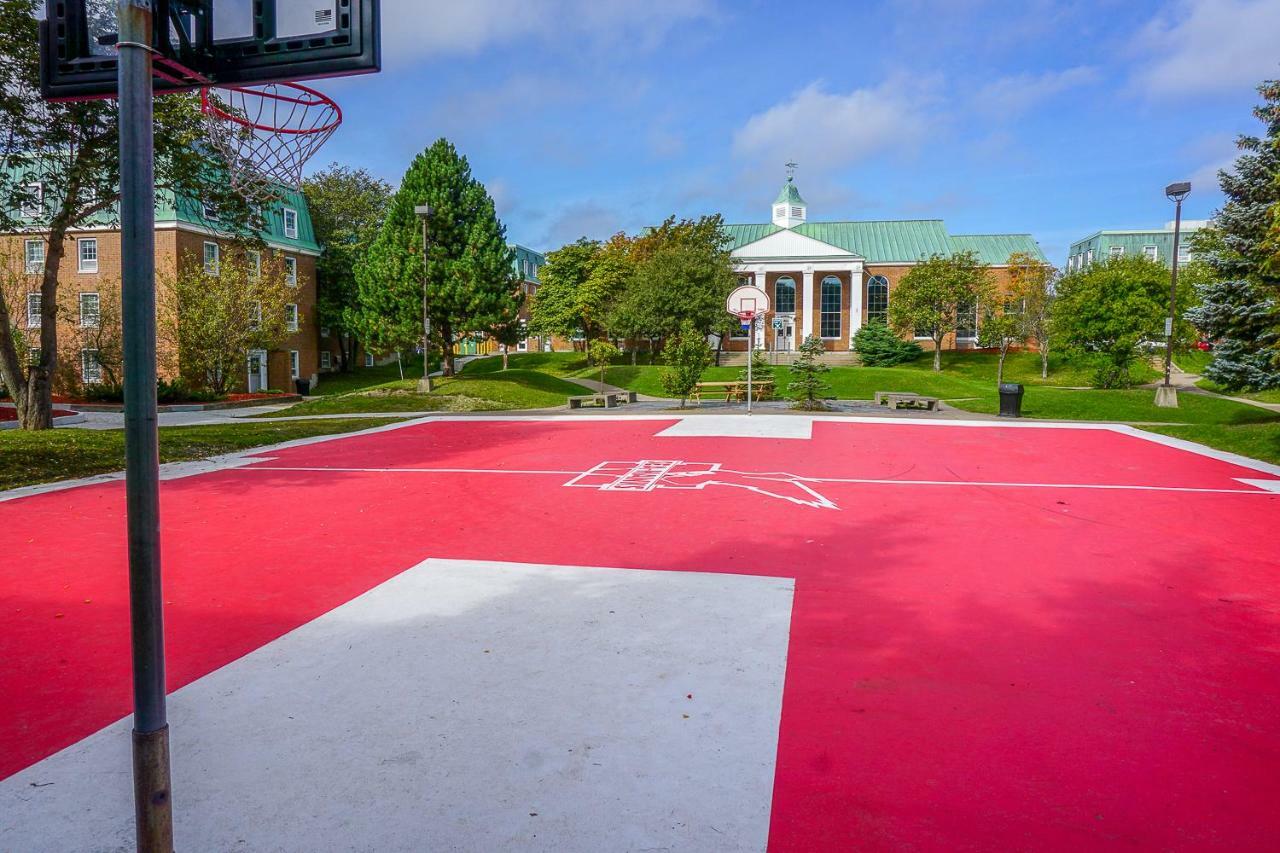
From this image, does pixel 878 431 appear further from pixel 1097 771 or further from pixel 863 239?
pixel 863 239

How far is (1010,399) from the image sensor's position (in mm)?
24484

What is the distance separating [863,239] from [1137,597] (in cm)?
6678

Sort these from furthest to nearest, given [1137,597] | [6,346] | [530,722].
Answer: [6,346] < [1137,597] < [530,722]

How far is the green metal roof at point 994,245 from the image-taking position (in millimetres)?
66500

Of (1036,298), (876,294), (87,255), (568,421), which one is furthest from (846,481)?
(876,294)

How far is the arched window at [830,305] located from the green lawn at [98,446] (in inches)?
1922

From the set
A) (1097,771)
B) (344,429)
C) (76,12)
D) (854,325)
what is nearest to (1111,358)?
(854,325)

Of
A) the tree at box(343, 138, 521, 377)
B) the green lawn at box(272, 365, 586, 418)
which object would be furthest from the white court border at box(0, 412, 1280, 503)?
the tree at box(343, 138, 521, 377)

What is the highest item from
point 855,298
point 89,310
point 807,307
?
point 855,298

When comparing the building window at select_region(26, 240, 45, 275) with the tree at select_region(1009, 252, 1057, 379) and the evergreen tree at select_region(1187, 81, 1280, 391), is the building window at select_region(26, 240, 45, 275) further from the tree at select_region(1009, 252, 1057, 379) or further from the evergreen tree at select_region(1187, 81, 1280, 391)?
the tree at select_region(1009, 252, 1057, 379)

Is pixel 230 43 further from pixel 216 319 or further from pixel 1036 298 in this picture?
pixel 1036 298

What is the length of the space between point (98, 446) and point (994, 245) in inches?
2695

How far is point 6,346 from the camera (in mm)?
16500

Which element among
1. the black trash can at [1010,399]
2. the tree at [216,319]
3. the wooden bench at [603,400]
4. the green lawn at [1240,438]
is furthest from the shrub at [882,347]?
the tree at [216,319]
